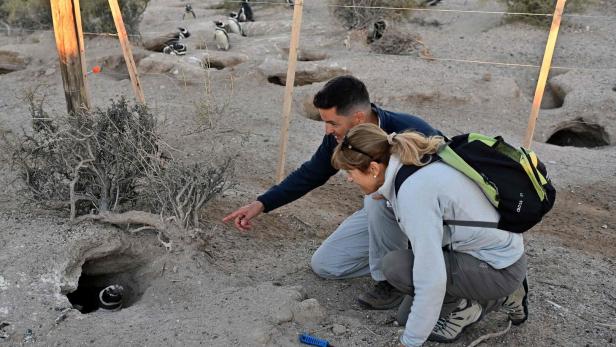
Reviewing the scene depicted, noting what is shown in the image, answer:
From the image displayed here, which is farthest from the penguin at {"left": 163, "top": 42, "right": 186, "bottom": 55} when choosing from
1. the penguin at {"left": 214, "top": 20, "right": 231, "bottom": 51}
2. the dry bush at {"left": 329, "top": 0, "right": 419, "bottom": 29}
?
the dry bush at {"left": 329, "top": 0, "right": 419, "bottom": 29}

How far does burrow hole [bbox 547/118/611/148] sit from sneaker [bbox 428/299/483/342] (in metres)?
4.06

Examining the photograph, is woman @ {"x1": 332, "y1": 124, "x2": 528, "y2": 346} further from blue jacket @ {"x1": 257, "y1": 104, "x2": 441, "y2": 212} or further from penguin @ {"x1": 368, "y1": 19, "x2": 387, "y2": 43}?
penguin @ {"x1": 368, "y1": 19, "x2": 387, "y2": 43}

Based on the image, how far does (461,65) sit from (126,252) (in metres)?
5.25

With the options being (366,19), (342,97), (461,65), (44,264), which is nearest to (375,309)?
(342,97)

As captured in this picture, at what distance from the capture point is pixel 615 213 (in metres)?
4.14

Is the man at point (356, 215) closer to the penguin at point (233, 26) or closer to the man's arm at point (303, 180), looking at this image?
the man's arm at point (303, 180)

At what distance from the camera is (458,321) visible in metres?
2.38

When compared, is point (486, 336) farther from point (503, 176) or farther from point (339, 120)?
point (339, 120)

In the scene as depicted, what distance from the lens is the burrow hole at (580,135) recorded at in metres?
5.92

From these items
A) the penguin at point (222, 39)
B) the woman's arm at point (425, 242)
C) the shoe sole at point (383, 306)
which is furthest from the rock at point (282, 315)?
the penguin at point (222, 39)

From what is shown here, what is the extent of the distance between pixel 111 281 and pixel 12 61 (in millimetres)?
5677

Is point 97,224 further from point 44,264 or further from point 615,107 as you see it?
point 615,107

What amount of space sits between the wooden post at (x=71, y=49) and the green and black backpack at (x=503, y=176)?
2.29 meters

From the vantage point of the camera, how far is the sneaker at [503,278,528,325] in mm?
2430
